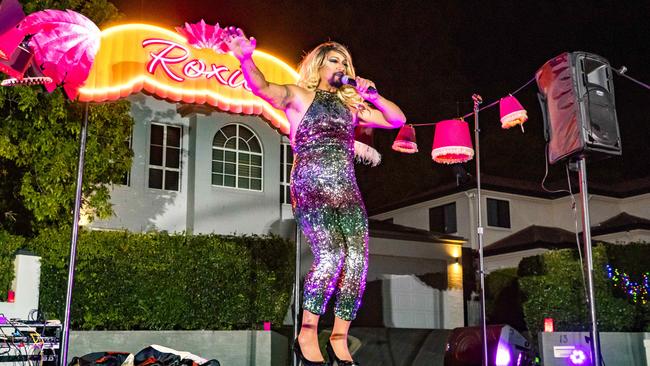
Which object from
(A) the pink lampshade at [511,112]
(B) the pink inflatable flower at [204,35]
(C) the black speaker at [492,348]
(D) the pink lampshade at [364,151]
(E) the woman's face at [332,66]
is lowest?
(C) the black speaker at [492,348]

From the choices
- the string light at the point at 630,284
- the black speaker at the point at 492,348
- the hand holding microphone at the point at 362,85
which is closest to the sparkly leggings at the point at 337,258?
the hand holding microphone at the point at 362,85

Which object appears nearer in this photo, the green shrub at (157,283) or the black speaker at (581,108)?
the black speaker at (581,108)

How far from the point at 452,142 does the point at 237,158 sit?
21.6 ft

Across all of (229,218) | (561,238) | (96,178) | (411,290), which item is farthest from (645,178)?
(96,178)

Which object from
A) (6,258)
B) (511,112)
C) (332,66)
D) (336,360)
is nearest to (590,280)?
(336,360)

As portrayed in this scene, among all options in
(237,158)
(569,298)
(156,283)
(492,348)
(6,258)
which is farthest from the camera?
(237,158)

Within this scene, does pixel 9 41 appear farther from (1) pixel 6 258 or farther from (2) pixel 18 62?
(1) pixel 6 258

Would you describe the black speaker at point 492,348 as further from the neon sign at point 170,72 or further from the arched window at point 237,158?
the arched window at point 237,158

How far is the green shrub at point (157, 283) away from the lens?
7.03 meters

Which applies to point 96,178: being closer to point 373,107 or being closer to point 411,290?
point 373,107

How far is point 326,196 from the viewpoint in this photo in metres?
2.57

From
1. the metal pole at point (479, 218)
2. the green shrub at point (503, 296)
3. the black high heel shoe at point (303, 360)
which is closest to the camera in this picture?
the black high heel shoe at point (303, 360)

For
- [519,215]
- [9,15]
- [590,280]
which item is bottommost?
[590,280]

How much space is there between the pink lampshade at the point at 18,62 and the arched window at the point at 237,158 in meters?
8.50
